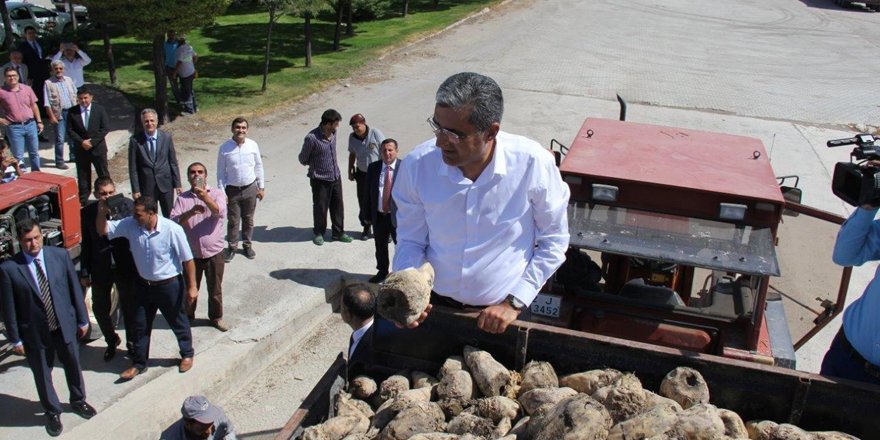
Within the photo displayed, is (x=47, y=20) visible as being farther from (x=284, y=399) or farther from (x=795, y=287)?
(x=795, y=287)

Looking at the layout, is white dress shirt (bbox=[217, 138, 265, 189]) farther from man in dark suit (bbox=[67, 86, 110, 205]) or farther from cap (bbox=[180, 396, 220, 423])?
cap (bbox=[180, 396, 220, 423])

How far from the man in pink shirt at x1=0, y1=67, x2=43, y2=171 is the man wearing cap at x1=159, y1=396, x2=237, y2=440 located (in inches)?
341

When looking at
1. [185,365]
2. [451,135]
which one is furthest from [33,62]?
[451,135]

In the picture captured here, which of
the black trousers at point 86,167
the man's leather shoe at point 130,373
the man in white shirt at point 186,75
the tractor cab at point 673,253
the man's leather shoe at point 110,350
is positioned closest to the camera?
the tractor cab at point 673,253

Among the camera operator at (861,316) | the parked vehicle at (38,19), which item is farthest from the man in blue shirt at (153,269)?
the parked vehicle at (38,19)

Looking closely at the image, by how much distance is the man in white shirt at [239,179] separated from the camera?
10086 mm

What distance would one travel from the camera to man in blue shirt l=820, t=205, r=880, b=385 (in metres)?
4.70

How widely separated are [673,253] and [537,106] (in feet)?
46.2

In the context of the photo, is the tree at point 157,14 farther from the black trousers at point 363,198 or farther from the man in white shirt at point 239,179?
the black trousers at point 363,198

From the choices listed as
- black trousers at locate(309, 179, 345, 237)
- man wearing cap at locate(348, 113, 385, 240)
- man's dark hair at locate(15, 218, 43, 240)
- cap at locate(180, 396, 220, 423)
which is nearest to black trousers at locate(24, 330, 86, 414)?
man's dark hair at locate(15, 218, 43, 240)

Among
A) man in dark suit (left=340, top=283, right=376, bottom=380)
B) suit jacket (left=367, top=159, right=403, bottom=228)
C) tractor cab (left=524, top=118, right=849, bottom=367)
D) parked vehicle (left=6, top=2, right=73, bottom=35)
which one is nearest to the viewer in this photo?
man in dark suit (left=340, top=283, right=376, bottom=380)

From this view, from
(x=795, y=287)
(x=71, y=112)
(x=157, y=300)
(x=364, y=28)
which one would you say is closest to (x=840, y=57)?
(x=364, y=28)

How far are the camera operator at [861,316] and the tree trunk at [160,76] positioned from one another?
13619mm

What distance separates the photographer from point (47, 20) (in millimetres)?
25391
